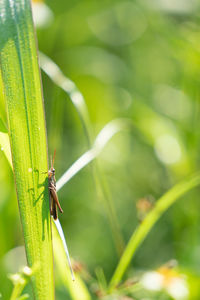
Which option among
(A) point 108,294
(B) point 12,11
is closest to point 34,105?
(B) point 12,11

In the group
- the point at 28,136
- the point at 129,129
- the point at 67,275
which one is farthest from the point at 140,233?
the point at 129,129

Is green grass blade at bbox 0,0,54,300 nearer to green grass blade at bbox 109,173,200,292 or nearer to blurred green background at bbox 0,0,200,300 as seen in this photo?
green grass blade at bbox 109,173,200,292

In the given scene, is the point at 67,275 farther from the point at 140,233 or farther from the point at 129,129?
the point at 129,129

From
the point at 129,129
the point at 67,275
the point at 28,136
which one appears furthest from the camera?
the point at 129,129

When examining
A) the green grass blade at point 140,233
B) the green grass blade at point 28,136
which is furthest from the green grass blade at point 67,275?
the green grass blade at point 28,136

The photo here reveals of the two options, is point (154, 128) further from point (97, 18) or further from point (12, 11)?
point (12, 11)

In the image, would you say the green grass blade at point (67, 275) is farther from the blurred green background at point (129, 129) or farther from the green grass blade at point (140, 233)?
the blurred green background at point (129, 129)
